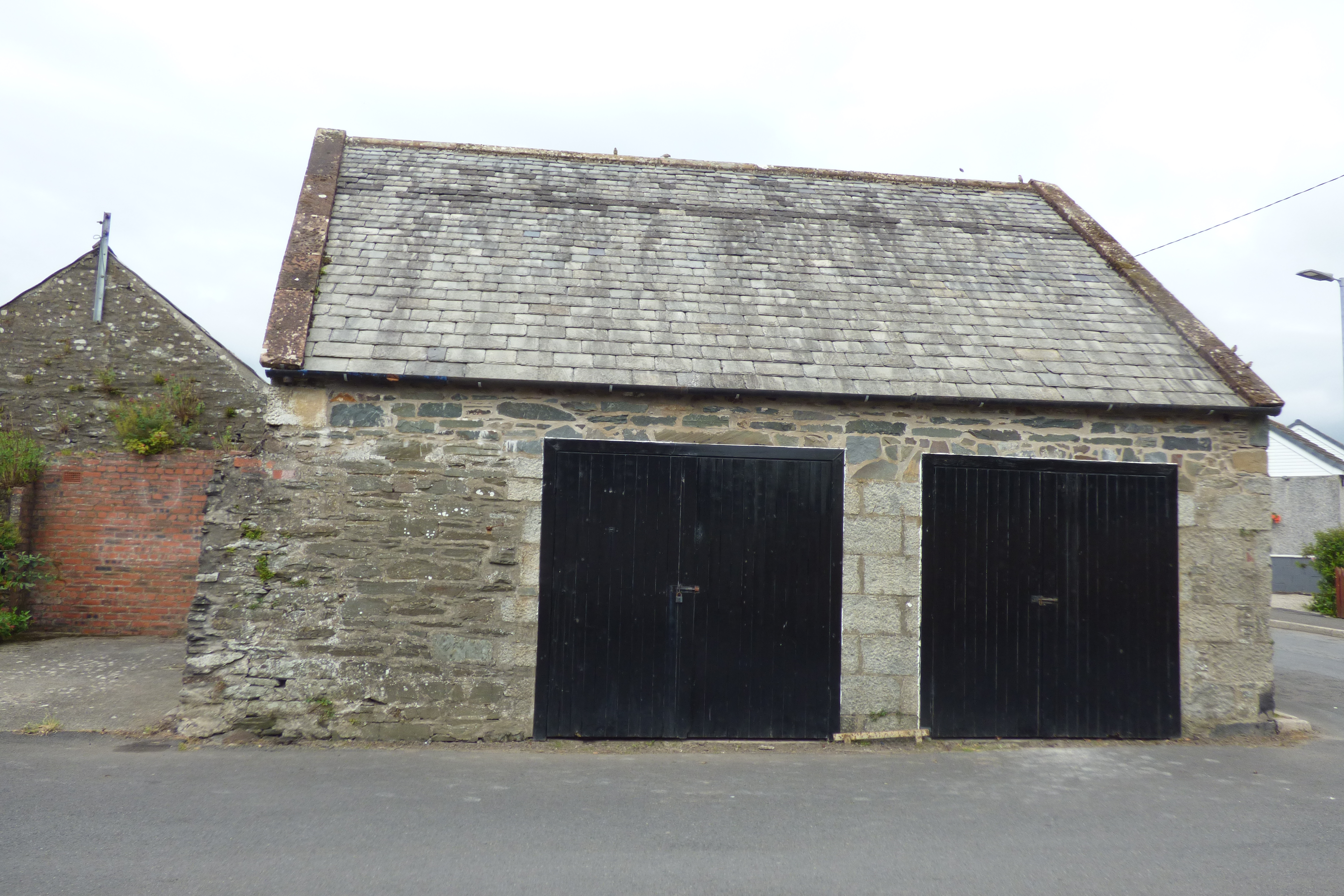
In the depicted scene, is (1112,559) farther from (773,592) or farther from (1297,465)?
(1297,465)

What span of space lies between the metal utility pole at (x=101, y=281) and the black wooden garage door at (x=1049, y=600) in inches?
429

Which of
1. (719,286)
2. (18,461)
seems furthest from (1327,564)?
(18,461)

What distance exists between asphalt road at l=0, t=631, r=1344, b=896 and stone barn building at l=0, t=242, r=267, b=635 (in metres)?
4.22

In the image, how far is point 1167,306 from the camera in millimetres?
8594

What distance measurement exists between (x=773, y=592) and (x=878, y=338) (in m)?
2.57

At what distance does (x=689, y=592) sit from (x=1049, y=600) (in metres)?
3.17

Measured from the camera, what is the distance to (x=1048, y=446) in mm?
7270

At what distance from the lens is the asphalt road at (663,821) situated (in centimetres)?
427

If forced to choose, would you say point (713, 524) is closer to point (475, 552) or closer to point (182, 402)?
point (475, 552)

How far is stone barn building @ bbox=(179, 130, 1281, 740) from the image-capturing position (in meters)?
6.62

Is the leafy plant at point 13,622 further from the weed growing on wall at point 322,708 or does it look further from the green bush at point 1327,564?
the green bush at point 1327,564

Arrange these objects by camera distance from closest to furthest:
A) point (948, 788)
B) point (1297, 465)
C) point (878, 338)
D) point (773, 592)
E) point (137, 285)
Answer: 1. point (948, 788)
2. point (773, 592)
3. point (878, 338)
4. point (137, 285)
5. point (1297, 465)

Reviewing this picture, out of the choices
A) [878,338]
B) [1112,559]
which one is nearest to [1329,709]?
[1112,559]

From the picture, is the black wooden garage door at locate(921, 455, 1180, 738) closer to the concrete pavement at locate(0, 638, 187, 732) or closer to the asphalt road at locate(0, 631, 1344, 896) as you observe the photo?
the asphalt road at locate(0, 631, 1344, 896)
